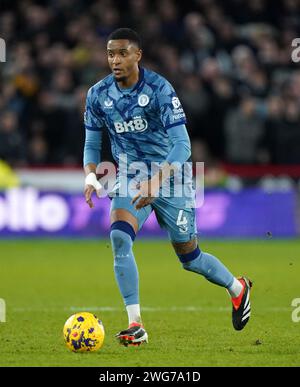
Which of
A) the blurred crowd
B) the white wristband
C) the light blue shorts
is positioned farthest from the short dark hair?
the blurred crowd

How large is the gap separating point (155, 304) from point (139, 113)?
115 inches

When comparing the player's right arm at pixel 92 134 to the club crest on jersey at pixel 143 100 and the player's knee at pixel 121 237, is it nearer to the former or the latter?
the club crest on jersey at pixel 143 100

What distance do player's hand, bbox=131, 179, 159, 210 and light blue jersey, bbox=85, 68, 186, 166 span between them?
468mm

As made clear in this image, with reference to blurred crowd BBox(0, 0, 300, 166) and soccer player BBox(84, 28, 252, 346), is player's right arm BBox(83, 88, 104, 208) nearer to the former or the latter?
soccer player BBox(84, 28, 252, 346)

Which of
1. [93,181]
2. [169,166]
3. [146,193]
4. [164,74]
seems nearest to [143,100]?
[169,166]

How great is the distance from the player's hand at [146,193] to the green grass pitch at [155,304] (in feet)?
3.36

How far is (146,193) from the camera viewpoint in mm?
7270

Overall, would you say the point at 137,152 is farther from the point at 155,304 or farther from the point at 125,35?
the point at 155,304

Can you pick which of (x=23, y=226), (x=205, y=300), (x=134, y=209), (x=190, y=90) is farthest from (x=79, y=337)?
(x=190, y=90)

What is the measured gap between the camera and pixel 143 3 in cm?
1953

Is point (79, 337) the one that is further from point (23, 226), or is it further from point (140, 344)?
point (23, 226)

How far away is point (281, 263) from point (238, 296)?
557cm

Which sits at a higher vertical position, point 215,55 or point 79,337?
point 215,55
